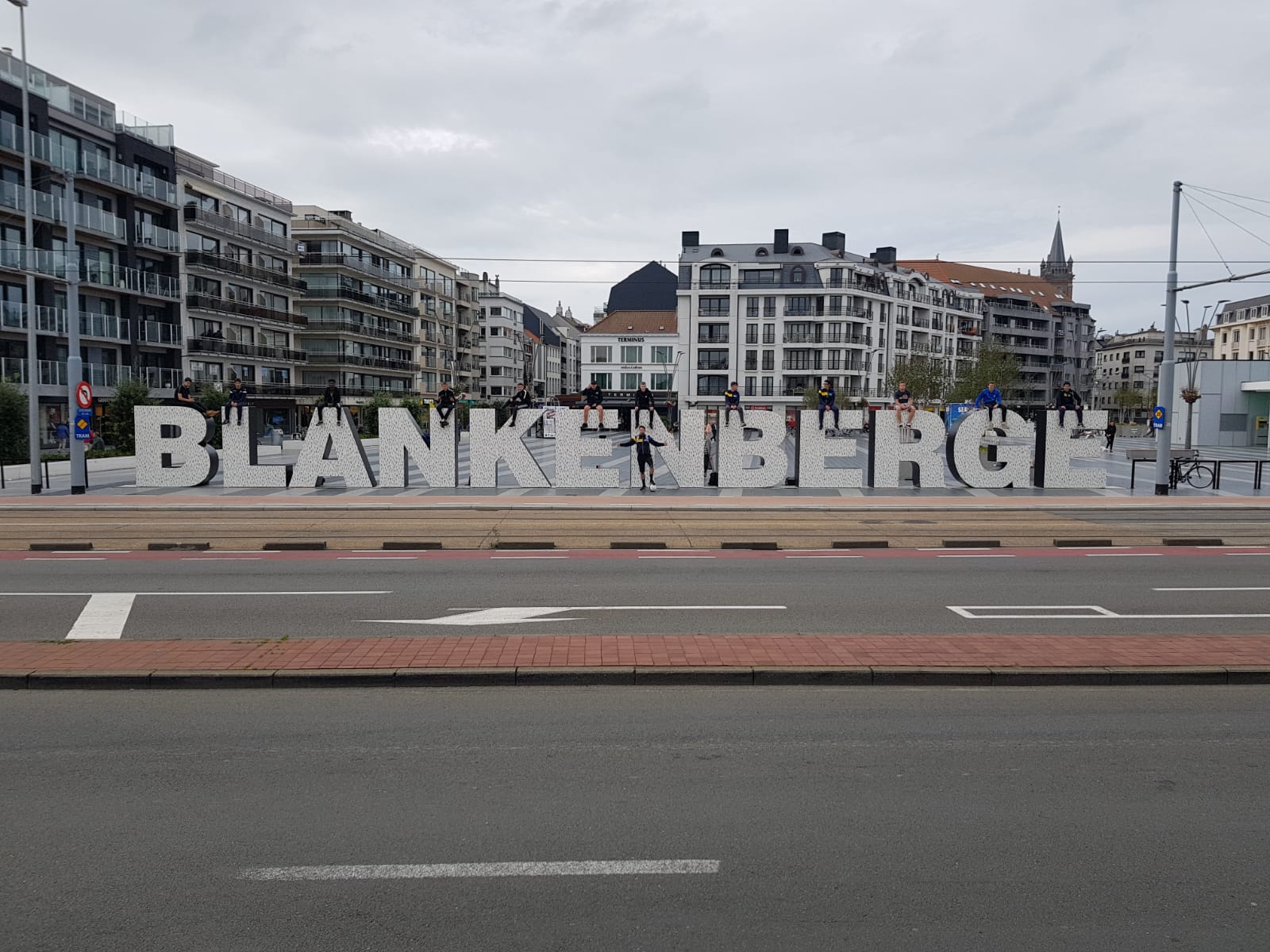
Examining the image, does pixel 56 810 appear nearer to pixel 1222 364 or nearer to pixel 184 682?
pixel 184 682

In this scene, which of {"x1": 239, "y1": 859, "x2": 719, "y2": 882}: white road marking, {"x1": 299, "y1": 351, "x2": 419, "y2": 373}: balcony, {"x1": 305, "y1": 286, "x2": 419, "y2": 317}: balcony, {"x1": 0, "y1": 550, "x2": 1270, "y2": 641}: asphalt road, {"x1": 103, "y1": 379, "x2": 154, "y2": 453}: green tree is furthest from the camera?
{"x1": 299, "y1": 351, "x2": 419, "y2": 373}: balcony

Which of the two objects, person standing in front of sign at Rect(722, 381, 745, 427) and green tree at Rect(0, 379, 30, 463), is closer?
person standing in front of sign at Rect(722, 381, 745, 427)

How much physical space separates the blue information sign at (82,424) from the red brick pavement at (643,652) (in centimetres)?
1951

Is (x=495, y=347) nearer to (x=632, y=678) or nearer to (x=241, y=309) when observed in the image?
(x=241, y=309)

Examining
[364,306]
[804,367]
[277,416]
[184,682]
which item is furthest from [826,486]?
[804,367]

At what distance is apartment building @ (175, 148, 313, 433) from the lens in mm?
58906

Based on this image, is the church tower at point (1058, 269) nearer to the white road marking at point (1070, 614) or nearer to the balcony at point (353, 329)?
the balcony at point (353, 329)

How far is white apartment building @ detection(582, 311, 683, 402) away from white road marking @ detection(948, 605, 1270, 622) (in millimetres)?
90297

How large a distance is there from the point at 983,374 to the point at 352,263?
53.1 m

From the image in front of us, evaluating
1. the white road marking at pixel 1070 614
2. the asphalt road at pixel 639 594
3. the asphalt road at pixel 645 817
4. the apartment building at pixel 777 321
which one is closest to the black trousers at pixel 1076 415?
the asphalt road at pixel 639 594

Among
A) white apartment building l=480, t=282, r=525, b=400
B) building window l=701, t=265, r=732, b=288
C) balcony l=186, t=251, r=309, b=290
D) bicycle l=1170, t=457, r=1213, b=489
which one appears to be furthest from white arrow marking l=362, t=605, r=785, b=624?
white apartment building l=480, t=282, r=525, b=400

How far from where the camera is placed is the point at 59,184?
46.8 metres

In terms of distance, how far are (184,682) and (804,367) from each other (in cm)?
9196

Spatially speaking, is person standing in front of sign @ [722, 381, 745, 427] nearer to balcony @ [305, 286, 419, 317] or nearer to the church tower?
balcony @ [305, 286, 419, 317]
